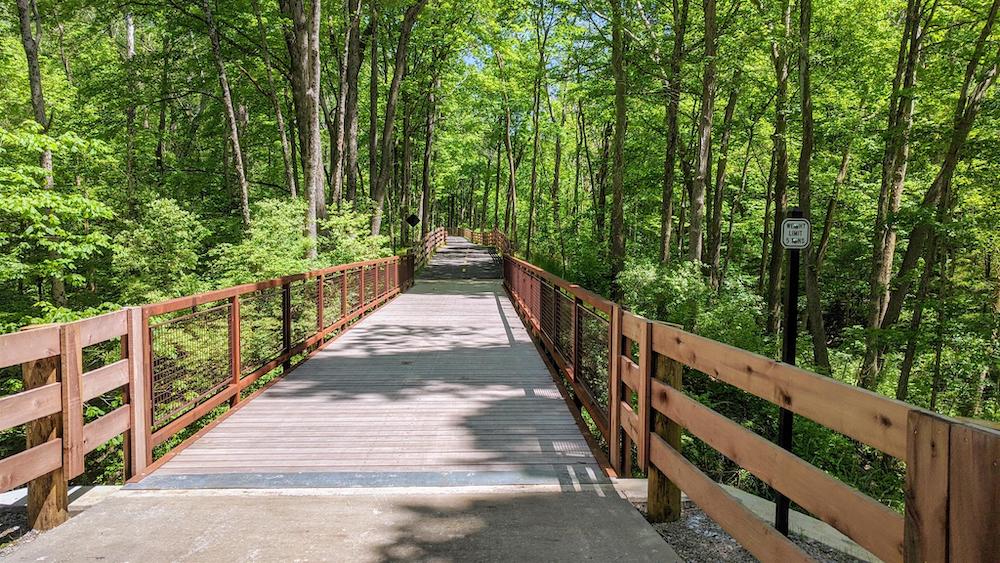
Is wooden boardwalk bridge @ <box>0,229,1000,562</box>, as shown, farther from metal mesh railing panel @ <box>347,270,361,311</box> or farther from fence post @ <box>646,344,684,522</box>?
metal mesh railing panel @ <box>347,270,361,311</box>

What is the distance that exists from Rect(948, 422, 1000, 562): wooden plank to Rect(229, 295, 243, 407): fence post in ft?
19.0

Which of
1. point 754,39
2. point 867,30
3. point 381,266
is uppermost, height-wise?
point 867,30

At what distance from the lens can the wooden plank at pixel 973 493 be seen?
1.53 metres

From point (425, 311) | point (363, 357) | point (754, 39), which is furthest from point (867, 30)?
point (363, 357)

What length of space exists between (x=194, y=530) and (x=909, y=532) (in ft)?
10.7

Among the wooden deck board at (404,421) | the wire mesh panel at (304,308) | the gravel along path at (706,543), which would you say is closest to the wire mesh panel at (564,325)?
the wooden deck board at (404,421)

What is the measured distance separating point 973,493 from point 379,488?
128 inches

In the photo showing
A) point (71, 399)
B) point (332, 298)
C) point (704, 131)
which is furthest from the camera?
point (704, 131)

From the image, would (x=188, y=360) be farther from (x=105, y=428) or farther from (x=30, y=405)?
(x=30, y=405)

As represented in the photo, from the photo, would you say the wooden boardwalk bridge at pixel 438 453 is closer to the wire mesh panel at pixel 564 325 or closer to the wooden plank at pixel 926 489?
the wooden plank at pixel 926 489

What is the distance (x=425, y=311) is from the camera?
1477cm

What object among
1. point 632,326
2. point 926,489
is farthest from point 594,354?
point 926,489

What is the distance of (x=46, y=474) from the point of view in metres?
3.49

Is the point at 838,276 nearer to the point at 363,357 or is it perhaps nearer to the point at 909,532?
the point at 363,357
